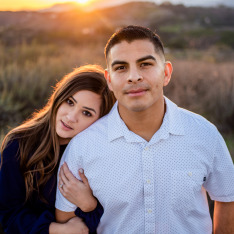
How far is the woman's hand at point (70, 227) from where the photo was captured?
7.32ft

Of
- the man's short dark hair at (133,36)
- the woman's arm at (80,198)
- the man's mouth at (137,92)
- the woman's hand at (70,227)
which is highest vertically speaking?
the man's short dark hair at (133,36)

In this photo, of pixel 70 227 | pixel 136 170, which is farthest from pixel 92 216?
pixel 136 170

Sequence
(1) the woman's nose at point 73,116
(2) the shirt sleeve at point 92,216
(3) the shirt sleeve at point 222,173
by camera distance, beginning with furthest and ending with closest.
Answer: (1) the woman's nose at point 73,116, (2) the shirt sleeve at point 92,216, (3) the shirt sleeve at point 222,173

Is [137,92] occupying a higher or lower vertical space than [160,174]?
higher

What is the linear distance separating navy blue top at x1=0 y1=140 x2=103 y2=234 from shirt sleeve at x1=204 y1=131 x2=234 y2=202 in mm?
955

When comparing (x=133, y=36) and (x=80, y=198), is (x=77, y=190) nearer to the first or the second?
(x=80, y=198)

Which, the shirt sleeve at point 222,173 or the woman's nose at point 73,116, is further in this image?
the woman's nose at point 73,116

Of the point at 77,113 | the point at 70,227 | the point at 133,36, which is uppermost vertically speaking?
the point at 133,36

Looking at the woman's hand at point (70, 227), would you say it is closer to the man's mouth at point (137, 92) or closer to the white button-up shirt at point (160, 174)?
the white button-up shirt at point (160, 174)

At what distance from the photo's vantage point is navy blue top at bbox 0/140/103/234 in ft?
7.84

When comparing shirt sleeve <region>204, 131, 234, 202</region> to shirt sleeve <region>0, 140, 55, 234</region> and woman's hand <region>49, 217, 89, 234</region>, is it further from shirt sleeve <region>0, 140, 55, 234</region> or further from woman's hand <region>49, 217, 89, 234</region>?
shirt sleeve <region>0, 140, 55, 234</region>

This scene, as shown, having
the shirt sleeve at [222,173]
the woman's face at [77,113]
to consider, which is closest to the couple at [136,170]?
the shirt sleeve at [222,173]

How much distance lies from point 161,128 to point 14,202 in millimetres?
1450

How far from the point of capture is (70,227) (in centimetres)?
225
